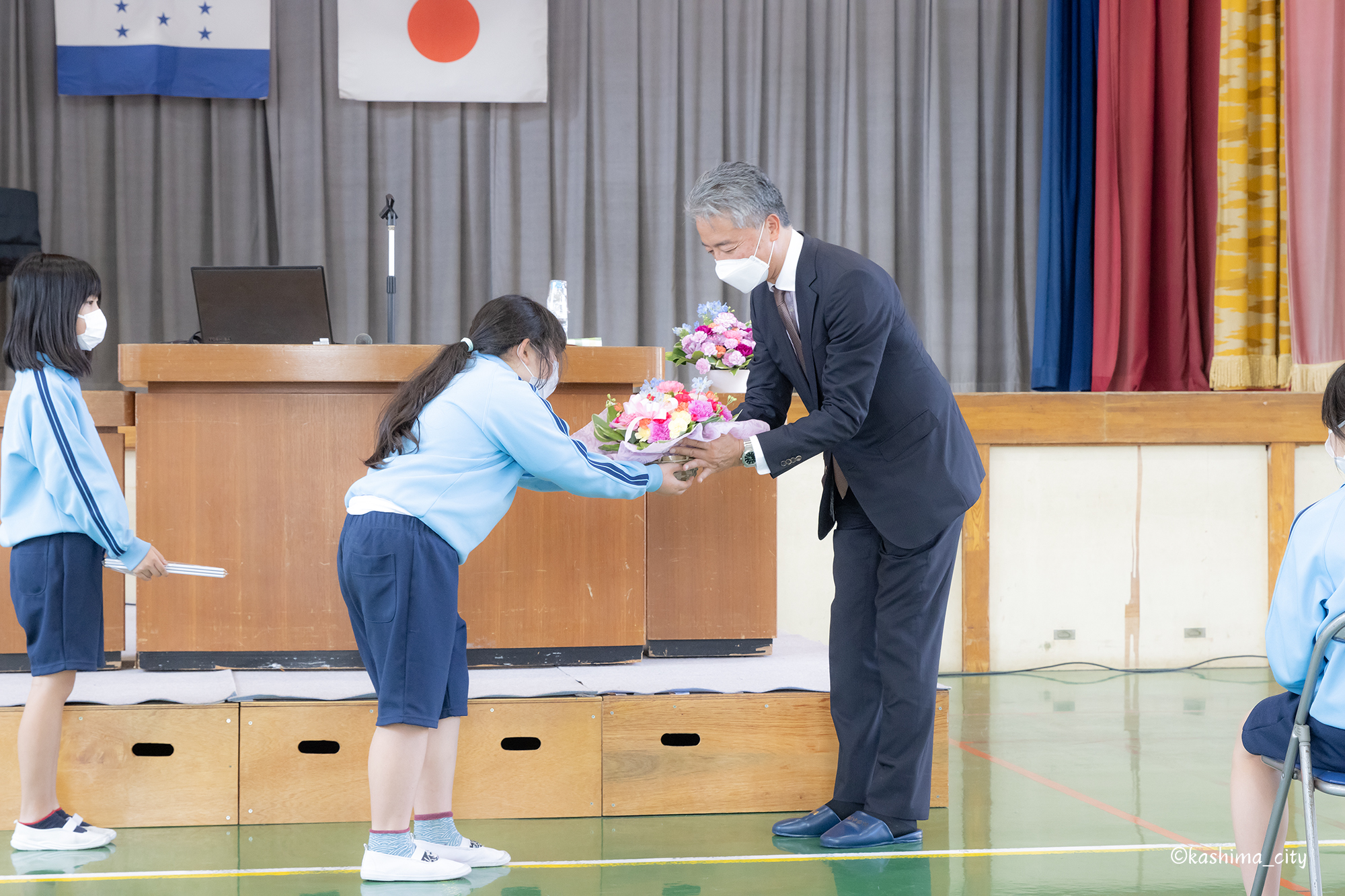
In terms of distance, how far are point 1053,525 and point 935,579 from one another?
2.47 metres

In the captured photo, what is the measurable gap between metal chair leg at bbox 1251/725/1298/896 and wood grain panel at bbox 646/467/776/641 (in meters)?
1.61

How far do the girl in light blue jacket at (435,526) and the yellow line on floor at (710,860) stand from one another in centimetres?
19

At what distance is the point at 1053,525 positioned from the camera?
4.80 meters

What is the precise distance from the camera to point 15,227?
5.50 meters

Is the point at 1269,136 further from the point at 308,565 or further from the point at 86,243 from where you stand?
the point at 86,243

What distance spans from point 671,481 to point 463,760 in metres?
0.82

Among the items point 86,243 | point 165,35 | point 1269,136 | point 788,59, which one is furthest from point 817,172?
point 86,243

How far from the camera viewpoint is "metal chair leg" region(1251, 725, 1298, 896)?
166 cm

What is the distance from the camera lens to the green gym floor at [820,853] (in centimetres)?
229

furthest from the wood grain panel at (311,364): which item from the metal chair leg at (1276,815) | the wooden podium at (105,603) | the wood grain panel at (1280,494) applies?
the wood grain panel at (1280,494)

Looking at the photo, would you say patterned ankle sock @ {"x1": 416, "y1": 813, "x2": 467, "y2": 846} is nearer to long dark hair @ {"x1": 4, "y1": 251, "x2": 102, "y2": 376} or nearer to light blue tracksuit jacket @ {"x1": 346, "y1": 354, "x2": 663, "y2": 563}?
light blue tracksuit jacket @ {"x1": 346, "y1": 354, "x2": 663, "y2": 563}

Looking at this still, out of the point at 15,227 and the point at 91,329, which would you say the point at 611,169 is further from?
the point at 91,329

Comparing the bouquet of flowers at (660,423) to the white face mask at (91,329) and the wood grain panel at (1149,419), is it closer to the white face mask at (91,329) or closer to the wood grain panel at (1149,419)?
the white face mask at (91,329)

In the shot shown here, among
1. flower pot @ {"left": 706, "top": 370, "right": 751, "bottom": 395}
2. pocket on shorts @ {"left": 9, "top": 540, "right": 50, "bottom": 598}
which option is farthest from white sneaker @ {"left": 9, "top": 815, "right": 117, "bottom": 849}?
flower pot @ {"left": 706, "top": 370, "right": 751, "bottom": 395}
